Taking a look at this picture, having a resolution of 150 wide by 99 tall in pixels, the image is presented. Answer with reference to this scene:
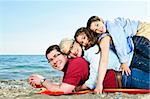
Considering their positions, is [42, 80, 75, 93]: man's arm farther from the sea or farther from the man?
the sea

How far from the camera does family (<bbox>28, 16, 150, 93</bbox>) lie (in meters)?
3.78

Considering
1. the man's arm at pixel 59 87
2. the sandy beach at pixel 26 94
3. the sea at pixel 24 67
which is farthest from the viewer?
the sea at pixel 24 67

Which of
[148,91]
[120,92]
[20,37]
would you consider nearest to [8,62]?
[20,37]

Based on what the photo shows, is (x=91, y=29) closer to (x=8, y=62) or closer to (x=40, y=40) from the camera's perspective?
(x=40, y=40)

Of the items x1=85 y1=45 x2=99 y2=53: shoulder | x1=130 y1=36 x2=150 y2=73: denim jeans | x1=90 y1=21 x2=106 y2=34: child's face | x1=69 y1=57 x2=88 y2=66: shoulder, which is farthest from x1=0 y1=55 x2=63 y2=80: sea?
x1=130 y1=36 x2=150 y2=73: denim jeans

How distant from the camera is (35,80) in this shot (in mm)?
3846

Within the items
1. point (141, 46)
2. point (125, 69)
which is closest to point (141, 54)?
point (141, 46)

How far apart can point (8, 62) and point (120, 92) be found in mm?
1104

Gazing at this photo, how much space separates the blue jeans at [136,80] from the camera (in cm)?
384

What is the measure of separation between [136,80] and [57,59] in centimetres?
Answer: 78

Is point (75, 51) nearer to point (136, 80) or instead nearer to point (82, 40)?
point (82, 40)

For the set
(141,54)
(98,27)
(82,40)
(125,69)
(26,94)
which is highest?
(98,27)

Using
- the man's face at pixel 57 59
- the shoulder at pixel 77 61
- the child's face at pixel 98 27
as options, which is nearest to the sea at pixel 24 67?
the man's face at pixel 57 59

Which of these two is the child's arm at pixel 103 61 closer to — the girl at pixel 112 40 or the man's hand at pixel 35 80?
the girl at pixel 112 40
